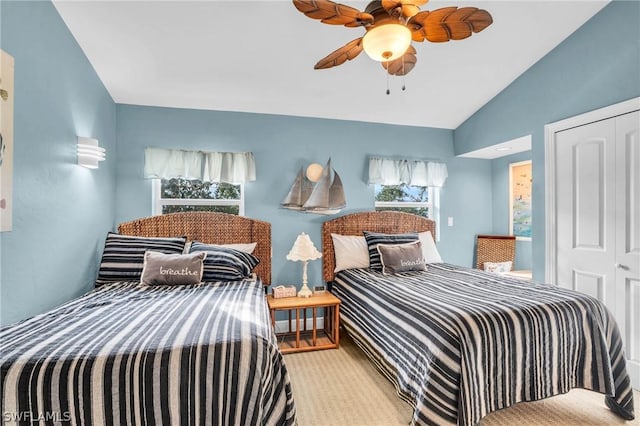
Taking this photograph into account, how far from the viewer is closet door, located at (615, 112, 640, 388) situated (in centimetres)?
230

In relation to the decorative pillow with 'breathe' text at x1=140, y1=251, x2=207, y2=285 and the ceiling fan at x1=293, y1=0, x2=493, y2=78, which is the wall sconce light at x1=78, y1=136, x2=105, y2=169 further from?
the ceiling fan at x1=293, y1=0, x2=493, y2=78

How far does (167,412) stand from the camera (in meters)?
1.20

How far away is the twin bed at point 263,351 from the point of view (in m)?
1.16

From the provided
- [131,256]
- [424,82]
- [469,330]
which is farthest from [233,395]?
[424,82]

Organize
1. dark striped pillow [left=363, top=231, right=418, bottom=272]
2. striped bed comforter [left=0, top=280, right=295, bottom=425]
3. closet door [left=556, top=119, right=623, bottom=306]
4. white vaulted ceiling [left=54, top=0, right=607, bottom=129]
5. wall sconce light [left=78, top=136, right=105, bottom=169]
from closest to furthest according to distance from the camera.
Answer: striped bed comforter [left=0, top=280, right=295, bottom=425] → white vaulted ceiling [left=54, top=0, right=607, bottom=129] → wall sconce light [left=78, top=136, right=105, bottom=169] → closet door [left=556, top=119, right=623, bottom=306] → dark striped pillow [left=363, top=231, right=418, bottom=272]

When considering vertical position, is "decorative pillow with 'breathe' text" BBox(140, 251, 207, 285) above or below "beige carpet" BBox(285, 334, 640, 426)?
above

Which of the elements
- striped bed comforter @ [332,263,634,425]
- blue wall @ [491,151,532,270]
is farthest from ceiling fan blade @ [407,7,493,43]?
blue wall @ [491,151,532,270]

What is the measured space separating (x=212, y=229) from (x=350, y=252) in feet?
4.70

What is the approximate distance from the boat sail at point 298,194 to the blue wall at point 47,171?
1.71 m

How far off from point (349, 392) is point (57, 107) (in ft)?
8.75

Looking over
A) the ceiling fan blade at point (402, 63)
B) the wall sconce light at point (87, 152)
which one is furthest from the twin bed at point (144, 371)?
the ceiling fan blade at point (402, 63)

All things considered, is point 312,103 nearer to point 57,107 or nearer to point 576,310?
point 57,107

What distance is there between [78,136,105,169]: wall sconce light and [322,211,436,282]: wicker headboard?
2.14 meters

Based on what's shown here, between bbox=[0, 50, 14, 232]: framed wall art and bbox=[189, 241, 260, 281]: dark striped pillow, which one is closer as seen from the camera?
bbox=[0, 50, 14, 232]: framed wall art
